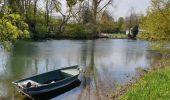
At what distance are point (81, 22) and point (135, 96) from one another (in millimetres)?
56557

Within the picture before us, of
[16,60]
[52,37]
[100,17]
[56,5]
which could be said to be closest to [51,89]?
[16,60]

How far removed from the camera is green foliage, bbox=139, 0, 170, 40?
24984 millimetres

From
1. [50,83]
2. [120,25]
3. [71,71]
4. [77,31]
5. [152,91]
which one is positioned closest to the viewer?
[152,91]

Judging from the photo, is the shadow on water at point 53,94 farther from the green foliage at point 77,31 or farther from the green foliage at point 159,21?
the green foliage at point 77,31

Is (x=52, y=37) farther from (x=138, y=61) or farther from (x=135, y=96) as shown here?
(x=135, y=96)

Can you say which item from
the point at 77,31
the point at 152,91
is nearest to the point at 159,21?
the point at 152,91

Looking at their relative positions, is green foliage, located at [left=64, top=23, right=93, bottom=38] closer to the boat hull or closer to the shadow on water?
the boat hull

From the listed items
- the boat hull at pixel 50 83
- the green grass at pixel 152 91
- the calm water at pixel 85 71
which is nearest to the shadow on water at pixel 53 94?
the boat hull at pixel 50 83

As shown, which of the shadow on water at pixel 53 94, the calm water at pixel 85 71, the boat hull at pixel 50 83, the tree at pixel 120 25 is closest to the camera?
the boat hull at pixel 50 83

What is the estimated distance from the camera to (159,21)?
25.1 metres

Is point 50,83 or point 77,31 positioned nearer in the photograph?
point 50,83

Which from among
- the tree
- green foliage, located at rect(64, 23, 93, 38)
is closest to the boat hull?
green foliage, located at rect(64, 23, 93, 38)

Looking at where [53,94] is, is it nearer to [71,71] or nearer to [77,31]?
[71,71]

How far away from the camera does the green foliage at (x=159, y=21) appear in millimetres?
24984
